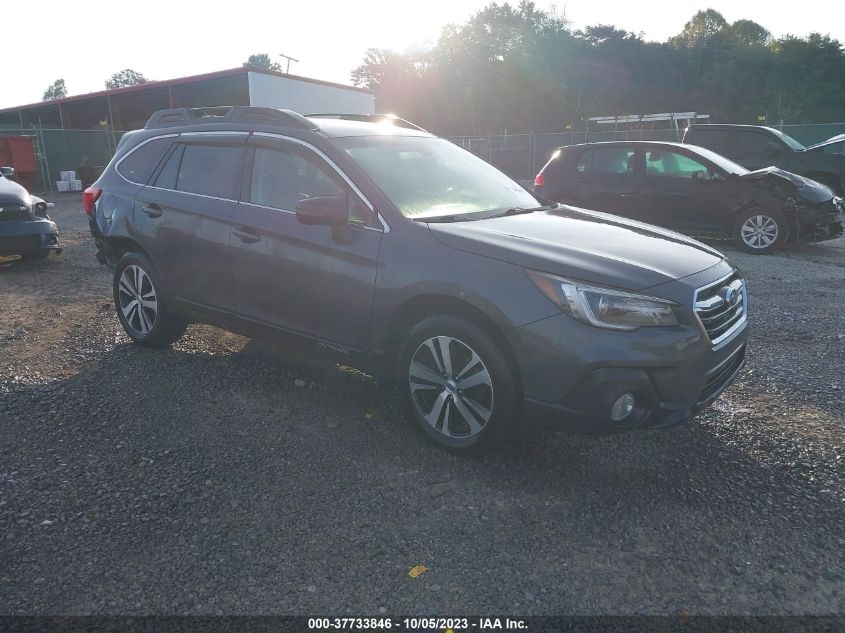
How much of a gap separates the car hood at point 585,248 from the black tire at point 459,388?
0.44 meters

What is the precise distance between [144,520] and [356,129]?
2.79 metres

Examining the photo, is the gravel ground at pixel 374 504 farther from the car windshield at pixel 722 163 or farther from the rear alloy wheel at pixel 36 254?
the car windshield at pixel 722 163

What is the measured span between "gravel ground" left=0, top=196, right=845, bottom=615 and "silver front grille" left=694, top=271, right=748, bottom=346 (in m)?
0.71

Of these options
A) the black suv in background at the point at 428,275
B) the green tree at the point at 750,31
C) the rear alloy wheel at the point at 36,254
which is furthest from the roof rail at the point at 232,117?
the green tree at the point at 750,31

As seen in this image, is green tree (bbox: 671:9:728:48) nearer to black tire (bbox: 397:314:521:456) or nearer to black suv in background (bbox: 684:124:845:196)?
black suv in background (bbox: 684:124:845:196)

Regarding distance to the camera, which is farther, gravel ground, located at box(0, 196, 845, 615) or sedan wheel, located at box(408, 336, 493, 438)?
sedan wheel, located at box(408, 336, 493, 438)

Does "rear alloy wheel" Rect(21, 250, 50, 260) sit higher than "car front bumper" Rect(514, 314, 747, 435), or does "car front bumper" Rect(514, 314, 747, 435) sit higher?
"car front bumper" Rect(514, 314, 747, 435)

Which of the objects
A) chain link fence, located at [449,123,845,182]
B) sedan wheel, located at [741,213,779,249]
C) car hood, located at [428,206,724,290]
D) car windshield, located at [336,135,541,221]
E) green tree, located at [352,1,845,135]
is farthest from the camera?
green tree, located at [352,1,845,135]

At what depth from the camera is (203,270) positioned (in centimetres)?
466

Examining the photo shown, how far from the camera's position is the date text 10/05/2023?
238 cm

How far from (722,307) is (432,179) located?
1.94 meters

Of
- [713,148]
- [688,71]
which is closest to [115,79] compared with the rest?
[688,71]

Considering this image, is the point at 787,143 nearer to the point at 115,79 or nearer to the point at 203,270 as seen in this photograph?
the point at 203,270

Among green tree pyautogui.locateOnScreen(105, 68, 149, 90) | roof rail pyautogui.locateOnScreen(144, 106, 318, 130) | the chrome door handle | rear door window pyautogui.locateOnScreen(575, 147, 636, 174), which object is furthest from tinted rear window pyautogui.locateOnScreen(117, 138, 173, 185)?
green tree pyautogui.locateOnScreen(105, 68, 149, 90)
